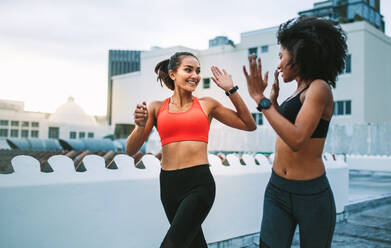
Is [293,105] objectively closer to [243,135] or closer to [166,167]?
[166,167]

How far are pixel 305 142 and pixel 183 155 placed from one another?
32.0 inches

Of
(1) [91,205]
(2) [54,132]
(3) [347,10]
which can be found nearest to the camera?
(1) [91,205]

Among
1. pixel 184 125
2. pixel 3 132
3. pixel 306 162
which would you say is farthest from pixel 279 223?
pixel 3 132

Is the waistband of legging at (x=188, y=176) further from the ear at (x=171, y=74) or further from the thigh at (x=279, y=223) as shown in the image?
the ear at (x=171, y=74)

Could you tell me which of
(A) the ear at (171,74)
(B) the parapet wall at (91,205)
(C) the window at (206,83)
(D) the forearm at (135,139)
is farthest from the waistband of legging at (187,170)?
(C) the window at (206,83)

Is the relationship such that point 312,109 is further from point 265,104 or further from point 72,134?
point 72,134

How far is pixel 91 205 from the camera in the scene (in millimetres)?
3137

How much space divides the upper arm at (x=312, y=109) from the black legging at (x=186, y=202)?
83 centimetres

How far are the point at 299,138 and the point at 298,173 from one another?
11.7 inches

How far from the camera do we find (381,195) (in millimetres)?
8234

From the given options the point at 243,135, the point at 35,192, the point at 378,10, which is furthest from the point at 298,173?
the point at 378,10

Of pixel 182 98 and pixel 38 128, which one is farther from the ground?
pixel 182 98

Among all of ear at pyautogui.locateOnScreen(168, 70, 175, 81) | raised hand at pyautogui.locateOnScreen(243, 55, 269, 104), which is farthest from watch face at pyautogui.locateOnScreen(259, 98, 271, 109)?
ear at pyautogui.locateOnScreen(168, 70, 175, 81)

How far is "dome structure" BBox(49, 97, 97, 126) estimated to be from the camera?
148 ft
